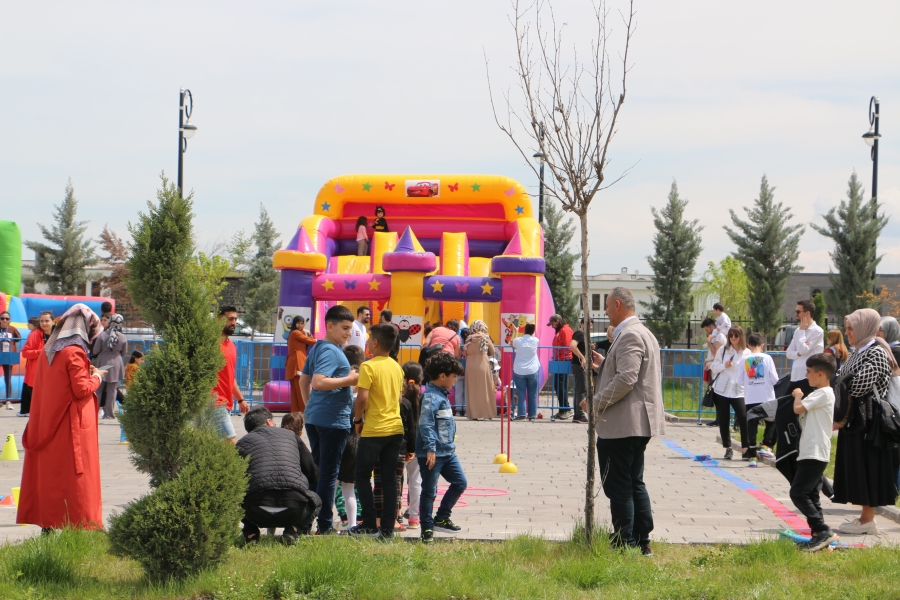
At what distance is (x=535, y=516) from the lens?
315 inches

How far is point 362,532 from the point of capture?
7.00 meters

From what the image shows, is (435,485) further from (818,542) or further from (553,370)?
(553,370)

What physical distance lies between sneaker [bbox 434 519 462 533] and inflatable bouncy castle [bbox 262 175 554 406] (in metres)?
10.00

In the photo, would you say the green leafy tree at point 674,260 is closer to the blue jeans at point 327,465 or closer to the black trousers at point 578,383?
the black trousers at point 578,383

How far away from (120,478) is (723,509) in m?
5.76

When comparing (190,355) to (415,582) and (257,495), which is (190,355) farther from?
(415,582)

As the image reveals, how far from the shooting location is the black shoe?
6.59 metres

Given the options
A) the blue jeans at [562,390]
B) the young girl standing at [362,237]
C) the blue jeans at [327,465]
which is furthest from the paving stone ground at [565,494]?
the young girl standing at [362,237]

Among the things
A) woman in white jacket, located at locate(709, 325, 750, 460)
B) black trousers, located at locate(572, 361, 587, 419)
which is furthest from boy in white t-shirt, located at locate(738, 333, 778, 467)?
black trousers, located at locate(572, 361, 587, 419)

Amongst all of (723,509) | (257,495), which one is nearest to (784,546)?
(723,509)

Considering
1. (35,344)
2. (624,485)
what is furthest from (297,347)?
(624,485)

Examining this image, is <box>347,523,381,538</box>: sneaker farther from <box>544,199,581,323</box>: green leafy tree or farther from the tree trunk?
<box>544,199,581,323</box>: green leafy tree

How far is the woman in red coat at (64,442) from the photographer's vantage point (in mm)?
6547

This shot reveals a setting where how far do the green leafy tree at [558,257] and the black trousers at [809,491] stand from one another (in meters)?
31.0
